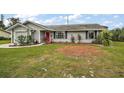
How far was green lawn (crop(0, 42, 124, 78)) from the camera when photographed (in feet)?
27.8

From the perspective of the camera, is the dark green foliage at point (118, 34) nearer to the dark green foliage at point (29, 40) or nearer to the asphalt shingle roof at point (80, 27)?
the asphalt shingle roof at point (80, 27)

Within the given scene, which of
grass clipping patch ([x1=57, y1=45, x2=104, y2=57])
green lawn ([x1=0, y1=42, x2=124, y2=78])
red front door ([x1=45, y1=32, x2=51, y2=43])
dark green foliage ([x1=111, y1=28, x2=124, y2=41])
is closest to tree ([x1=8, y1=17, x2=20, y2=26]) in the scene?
green lawn ([x1=0, y1=42, x2=124, y2=78])

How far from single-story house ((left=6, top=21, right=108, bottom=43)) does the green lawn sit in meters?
0.54

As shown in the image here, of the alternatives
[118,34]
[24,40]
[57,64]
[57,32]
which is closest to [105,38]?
[118,34]

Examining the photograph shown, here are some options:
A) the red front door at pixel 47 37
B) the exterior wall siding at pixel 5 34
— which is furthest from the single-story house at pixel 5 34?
the red front door at pixel 47 37

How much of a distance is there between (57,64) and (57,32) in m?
1.84

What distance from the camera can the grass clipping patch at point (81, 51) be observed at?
9.07 metres

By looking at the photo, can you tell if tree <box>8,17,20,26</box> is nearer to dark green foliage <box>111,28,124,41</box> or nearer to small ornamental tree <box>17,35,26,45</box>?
small ornamental tree <box>17,35,26,45</box>
